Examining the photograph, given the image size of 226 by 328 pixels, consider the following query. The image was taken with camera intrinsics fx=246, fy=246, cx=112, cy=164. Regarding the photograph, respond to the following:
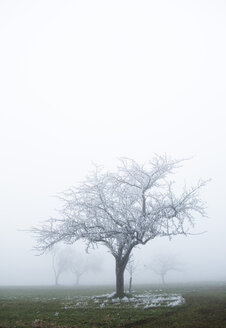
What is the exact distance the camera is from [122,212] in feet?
78.9

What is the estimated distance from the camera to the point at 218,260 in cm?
19588

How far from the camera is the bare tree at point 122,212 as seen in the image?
23.2m

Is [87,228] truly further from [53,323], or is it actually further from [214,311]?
[214,311]

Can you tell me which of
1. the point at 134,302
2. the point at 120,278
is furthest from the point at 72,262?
the point at 134,302

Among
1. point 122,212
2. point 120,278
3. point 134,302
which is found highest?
point 122,212

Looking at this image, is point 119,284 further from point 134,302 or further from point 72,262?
point 72,262

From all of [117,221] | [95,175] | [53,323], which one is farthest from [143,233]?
[53,323]

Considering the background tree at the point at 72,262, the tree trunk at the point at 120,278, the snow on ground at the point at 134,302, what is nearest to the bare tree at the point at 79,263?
the background tree at the point at 72,262

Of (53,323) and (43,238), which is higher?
(43,238)

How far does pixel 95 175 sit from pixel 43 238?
8.33m

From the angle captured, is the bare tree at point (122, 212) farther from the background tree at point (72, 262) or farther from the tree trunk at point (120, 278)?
the background tree at point (72, 262)

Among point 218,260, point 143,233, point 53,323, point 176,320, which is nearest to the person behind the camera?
point 176,320

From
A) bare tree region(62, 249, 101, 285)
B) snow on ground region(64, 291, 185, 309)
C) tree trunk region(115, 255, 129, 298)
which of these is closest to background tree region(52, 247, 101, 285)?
bare tree region(62, 249, 101, 285)

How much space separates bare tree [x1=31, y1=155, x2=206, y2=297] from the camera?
23.2 meters
